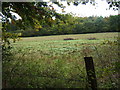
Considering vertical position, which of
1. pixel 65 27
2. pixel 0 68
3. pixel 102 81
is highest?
pixel 65 27

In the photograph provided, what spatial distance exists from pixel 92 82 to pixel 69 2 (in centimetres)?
268

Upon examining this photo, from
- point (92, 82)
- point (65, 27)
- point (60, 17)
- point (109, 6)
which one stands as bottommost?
point (92, 82)

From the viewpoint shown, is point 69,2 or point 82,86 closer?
point 82,86

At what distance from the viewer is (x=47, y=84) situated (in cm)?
386

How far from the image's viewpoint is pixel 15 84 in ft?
12.5

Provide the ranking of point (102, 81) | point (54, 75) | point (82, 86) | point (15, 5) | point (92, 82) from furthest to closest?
point (54, 75), point (102, 81), point (15, 5), point (82, 86), point (92, 82)

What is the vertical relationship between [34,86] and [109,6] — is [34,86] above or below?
below

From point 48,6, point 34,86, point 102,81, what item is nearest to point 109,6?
point 48,6

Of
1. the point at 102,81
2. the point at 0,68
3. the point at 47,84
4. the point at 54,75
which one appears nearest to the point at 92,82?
the point at 102,81

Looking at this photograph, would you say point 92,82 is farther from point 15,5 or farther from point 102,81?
point 15,5

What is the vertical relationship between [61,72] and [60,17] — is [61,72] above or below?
below

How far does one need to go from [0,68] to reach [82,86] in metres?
2.75

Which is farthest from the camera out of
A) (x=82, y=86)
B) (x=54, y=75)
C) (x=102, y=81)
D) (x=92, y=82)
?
(x=54, y=75)

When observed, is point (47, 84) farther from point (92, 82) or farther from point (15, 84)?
point (92, 82)
